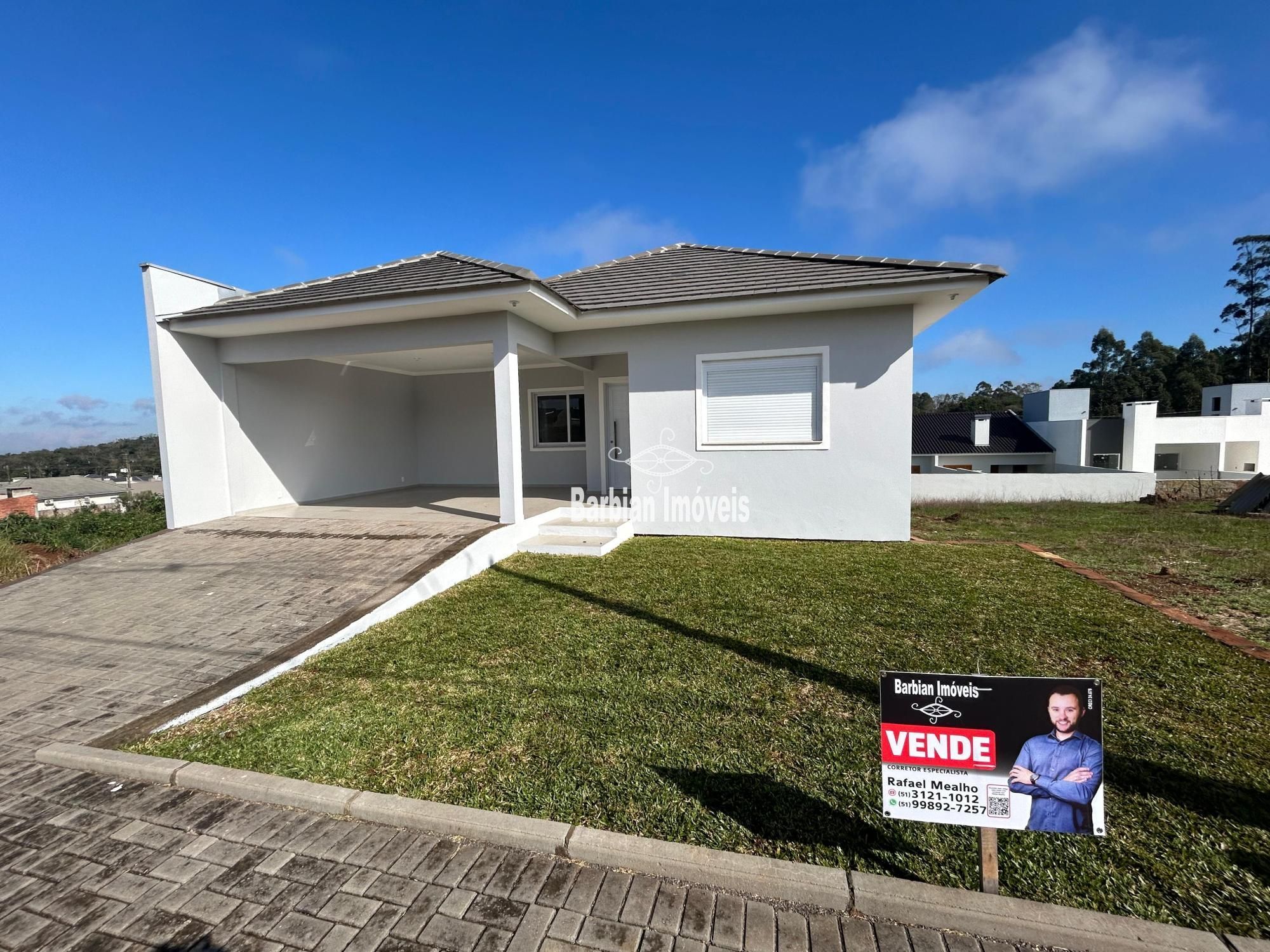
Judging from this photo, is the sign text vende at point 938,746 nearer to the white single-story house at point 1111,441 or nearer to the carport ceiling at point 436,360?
the carport ceiling at point 436,360

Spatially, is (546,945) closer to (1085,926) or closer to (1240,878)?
(1085,926)

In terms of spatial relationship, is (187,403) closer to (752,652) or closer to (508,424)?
(508,424)

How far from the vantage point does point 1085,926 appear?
73.6 inches

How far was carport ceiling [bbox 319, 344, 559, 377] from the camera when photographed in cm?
938

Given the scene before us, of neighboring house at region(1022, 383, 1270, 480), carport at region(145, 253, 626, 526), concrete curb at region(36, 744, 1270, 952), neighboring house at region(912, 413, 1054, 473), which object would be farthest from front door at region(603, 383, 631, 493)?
neighboring house at region(1022, 383, 1270, 480)

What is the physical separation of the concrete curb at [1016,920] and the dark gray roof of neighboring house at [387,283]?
677 cm

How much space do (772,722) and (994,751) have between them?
1.39 meters

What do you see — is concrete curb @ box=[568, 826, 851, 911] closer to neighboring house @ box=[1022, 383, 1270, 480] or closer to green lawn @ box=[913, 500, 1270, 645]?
green lawn @ box=[913, 500, 1270, 645]

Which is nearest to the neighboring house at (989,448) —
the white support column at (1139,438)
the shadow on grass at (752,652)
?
the white support column at (1139,438)

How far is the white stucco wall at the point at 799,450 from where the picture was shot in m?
8.12

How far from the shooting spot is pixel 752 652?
4.30 m

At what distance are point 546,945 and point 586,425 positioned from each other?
32.8ft

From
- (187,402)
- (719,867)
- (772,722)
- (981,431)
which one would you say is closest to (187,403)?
(187,402)

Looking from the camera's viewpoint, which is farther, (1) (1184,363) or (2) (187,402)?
(1) (1184,363)
